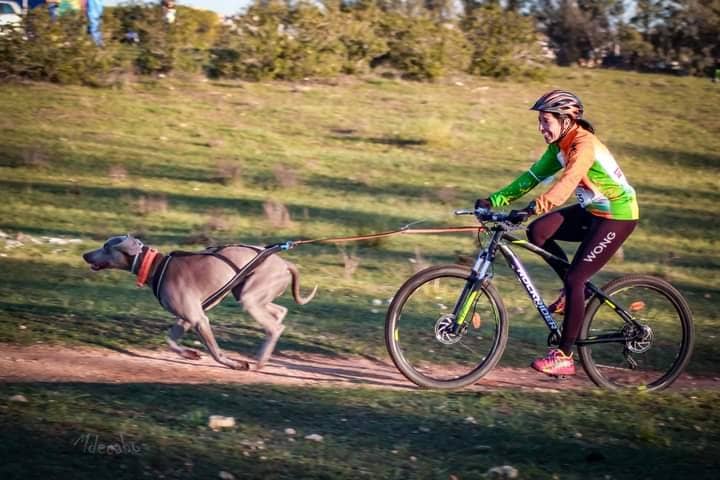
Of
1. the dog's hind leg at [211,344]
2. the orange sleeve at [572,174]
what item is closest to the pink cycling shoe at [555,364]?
the orange sleeve at [572,174]

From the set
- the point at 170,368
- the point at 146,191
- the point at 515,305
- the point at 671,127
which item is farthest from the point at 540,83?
the point at 170,368

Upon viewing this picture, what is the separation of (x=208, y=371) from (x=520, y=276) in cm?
252

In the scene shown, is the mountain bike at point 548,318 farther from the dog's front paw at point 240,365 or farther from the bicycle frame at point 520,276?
the dog's front paw at point 240,365

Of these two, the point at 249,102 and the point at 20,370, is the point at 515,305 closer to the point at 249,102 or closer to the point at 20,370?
the point at 20,370

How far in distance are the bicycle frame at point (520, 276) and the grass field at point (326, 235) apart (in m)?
0.50

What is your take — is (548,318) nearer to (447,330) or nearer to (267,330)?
(447,330)

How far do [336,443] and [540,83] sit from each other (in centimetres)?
2117

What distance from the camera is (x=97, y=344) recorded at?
8008mm

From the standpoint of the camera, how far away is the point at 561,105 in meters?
6.75

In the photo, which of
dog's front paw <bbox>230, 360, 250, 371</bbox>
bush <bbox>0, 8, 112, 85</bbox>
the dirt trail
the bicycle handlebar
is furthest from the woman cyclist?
bush <bbox>0, 8, 112, 85</bbox>

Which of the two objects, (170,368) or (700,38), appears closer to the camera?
(170,368)

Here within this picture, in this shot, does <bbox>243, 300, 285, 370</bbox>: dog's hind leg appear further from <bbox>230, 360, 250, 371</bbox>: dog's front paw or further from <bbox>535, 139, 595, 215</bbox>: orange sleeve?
<bbox>535, 139, 595, 215</bbox>: orange sleeve

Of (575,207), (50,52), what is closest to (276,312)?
(575,207)

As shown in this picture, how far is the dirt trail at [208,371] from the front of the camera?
7.00 metres
